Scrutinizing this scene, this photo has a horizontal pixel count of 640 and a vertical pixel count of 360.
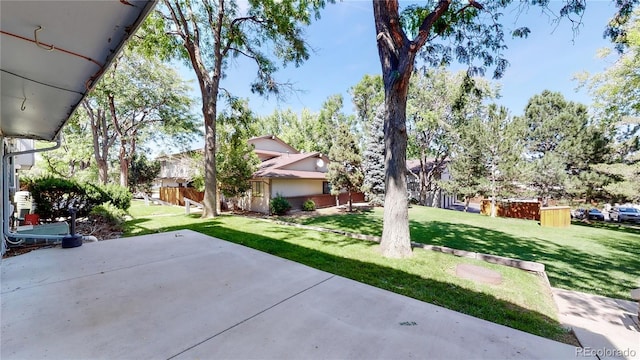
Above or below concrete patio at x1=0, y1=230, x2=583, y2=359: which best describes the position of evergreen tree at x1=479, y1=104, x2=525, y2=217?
above

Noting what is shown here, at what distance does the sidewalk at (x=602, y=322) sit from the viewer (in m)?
2.54

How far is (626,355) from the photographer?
95.3 inches

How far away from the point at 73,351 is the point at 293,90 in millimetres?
12575

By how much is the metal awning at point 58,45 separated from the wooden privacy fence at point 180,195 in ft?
55.6

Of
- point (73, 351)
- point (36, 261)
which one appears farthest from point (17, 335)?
point (36, 261)

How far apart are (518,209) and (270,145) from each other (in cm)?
2157

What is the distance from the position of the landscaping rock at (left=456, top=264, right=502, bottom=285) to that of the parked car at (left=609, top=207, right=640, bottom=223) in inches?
1010

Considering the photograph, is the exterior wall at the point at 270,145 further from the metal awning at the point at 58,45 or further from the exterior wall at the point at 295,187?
the metal awning at the point at 58,45

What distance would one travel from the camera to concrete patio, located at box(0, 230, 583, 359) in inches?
88.4

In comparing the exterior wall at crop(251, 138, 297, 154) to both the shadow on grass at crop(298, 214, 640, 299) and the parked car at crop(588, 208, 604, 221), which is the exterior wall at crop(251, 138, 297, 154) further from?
the parked car at crop(588, 208, 604, 221)

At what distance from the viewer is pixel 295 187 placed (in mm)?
17531

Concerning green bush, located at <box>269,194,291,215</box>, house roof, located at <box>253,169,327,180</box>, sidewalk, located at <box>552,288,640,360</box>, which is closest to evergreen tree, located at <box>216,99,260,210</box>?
house roof, located at <box>253,169,327,180</box>

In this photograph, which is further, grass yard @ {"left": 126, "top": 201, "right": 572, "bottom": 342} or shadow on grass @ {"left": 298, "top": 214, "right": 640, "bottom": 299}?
shadow on grass @ {"left": 298, "top": 214, "right": 640, "bottom": 299}

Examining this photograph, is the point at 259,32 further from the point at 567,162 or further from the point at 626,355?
the point at 567,162
